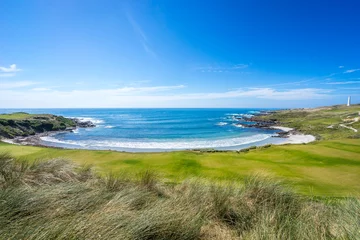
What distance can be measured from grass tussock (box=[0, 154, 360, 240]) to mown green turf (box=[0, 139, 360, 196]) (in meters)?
2.43

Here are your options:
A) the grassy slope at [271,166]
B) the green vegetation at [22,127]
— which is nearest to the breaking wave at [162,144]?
the green vegetation at [22,127]

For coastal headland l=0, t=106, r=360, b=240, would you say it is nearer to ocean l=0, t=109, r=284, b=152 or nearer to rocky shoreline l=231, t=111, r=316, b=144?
ocean l=0, t=109, r=284, b=152

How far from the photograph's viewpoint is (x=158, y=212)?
384 centimetres

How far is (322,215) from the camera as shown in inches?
178

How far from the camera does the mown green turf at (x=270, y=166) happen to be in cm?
863

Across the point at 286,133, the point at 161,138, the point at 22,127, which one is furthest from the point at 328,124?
the point at 22,127

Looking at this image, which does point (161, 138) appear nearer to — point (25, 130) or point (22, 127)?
point (25, 130)

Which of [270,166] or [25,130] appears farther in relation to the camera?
[25,130]

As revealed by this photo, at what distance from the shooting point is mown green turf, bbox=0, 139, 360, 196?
8.63 meters

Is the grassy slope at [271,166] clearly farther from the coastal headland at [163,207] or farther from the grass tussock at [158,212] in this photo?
the grass tussock at [158,212]

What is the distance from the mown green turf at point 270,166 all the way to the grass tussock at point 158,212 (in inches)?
95.8

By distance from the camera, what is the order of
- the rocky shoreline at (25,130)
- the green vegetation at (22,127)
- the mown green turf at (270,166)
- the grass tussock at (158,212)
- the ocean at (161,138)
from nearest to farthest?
1. the grass tussock at (158,212)
2. the mown green turf at (270,166)
3. the ocean at (161,138)
4. the rocky shoreline at (25,130)
5. the green vegetation at (22,127)

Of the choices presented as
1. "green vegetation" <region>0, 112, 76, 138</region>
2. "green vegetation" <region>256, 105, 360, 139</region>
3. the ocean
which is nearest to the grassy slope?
the ocean

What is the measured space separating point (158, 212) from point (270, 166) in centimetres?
886
